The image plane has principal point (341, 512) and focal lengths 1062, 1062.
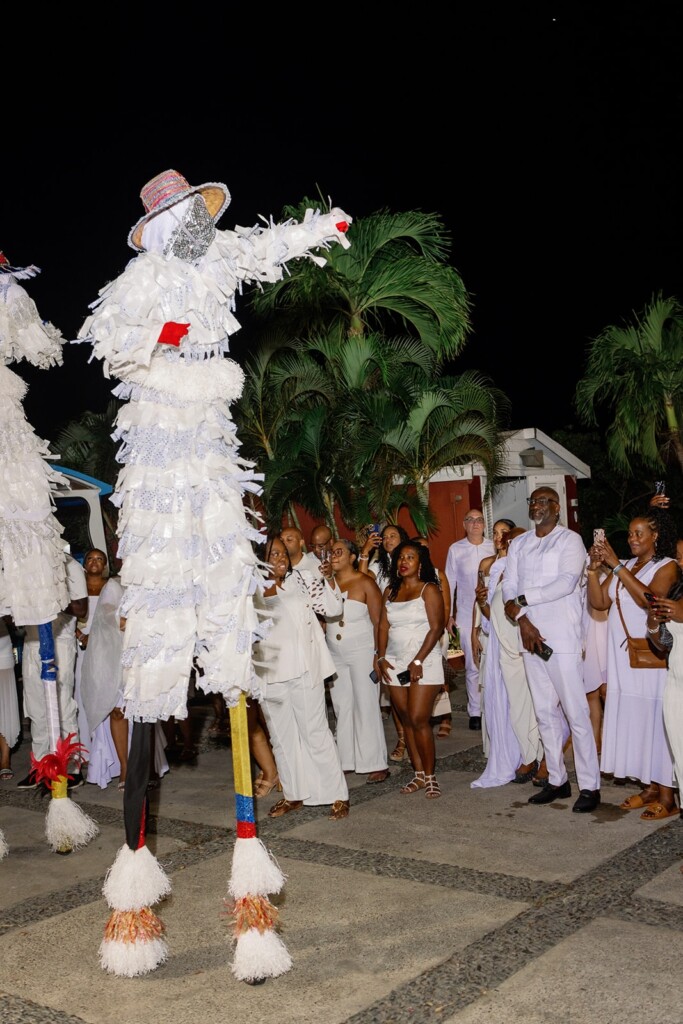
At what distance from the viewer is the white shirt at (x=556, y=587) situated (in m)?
6.69

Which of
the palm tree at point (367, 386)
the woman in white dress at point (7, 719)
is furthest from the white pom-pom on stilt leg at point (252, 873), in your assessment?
the palm tree at point (367, 386)

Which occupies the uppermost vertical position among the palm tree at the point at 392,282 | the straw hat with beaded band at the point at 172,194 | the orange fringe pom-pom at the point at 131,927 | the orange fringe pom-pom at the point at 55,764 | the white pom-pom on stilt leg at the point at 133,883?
the palm tree at the point at 392,282

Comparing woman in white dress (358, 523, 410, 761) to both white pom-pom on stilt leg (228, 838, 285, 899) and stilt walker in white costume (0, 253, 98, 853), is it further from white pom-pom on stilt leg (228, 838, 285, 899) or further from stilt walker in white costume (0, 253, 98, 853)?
white pom-pom on stilt leg (228, 838, 285, 899)

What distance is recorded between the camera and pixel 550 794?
6.80m

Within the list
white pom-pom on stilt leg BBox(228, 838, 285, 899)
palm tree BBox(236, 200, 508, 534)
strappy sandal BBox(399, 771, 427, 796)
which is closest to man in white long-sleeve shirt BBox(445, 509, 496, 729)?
strappy sandal BBox(399, 771, 427, 796)

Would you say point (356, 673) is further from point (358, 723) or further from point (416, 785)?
point (416, 785)

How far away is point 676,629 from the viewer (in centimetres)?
561

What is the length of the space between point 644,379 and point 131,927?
1414 centimetres

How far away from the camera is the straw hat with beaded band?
14.0ft

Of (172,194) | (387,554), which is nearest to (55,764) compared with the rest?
(172,194)

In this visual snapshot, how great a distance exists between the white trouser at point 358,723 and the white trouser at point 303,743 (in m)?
0.72

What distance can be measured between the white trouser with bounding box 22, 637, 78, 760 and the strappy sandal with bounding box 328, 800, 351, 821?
2.22 meters

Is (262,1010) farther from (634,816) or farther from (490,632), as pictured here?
(490,632)

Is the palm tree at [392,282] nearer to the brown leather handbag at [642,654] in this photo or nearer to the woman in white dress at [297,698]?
the woman in white dress at [297,698]
